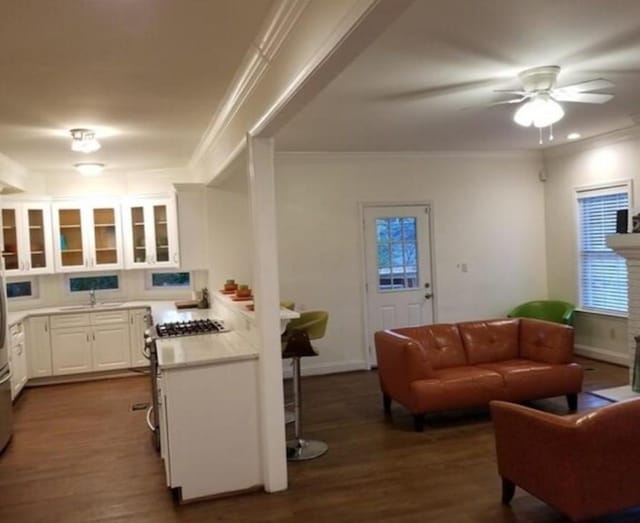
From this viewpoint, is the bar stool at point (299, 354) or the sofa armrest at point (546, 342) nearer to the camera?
the bar stool at point (299, 354)

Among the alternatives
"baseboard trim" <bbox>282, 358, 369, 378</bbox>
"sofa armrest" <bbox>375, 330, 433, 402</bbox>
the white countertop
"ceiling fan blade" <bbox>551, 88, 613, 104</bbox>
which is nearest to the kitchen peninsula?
the white countertop

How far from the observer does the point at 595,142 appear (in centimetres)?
654

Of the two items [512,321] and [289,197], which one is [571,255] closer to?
[512,321]

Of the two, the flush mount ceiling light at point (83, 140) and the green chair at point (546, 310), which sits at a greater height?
the flush mount ceiling light at point (83, 140)

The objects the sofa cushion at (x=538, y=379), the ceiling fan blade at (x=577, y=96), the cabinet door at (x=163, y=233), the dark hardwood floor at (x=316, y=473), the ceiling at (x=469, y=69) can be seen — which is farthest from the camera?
the cabinet door at (x=163, y=233)

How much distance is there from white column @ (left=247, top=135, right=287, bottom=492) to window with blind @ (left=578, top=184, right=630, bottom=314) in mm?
4488

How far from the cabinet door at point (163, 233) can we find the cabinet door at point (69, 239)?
0.87m

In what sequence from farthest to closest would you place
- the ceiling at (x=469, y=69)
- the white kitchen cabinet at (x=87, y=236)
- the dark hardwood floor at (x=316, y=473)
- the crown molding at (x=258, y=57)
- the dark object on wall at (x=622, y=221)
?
the white kitchen cabinet at (x=87, y=236) < the dark object on wall at (x=622, y=221) < the dark hardwood floor at (x=316, y=473) < the ceiling at (x=469, y=69) < the crown molding at (x=258, y=57)

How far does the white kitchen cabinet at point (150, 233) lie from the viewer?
279 inches

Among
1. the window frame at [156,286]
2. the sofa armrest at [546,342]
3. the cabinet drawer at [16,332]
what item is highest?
the window frame at [156,286]

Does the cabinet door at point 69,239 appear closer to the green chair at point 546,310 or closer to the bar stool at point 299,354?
the bar stool at point 299,354

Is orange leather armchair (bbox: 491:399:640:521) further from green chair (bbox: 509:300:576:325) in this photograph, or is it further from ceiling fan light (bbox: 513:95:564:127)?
green chair (bbox: 509:300:576:325)

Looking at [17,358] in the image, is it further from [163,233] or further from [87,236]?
[163,233]

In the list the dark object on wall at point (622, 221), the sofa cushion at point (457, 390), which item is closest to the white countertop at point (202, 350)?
the sofa cushion at point (457, 390)
